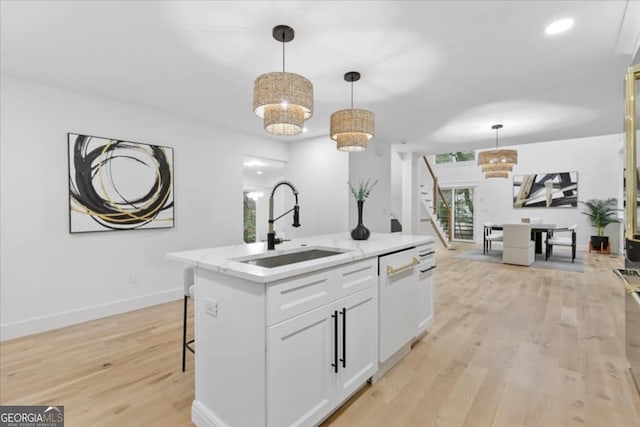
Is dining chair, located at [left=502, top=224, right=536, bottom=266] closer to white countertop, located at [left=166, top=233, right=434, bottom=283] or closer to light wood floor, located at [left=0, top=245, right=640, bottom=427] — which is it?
light wood floor, located at [left=0, top=245, right=640, bottom=427]

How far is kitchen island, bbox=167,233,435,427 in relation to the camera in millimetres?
1364

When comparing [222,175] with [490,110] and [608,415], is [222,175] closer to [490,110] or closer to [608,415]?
[490,110]

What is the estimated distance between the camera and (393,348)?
220cm

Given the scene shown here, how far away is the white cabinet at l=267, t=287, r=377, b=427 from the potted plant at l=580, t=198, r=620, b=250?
8572 mm

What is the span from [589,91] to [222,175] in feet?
15.0

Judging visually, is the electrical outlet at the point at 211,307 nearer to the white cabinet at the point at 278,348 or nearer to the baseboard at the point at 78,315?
the white cabinet at the point at 278,348

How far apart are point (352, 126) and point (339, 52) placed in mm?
585

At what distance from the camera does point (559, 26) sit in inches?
82.8

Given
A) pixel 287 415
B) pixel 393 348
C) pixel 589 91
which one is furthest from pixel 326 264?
pixel 589 91

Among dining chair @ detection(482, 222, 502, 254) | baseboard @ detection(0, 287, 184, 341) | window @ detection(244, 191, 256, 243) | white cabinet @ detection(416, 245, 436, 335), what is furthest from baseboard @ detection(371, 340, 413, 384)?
window @ detection(244, 191, 256, 243)

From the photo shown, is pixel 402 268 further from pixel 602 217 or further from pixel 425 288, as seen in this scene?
pixel 602 217

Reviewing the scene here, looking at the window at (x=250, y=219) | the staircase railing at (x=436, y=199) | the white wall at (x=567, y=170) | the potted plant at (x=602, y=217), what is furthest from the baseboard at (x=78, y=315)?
the potted plant at (x=602, y=217)

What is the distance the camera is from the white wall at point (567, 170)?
766cm

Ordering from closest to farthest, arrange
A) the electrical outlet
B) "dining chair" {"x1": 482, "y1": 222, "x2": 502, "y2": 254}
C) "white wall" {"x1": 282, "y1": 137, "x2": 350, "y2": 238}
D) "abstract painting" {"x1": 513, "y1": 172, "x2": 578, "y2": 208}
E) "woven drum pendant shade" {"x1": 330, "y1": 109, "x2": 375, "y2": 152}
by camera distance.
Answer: the electrical outlet
"woven drum pendant shade" {"x1": 330, "y1": 109, "x2": 375, "y2": 152}
"white wall" {"x1": 282, "y1": 137, "x2": 350, "y2": 238}
"dining chair" {"x1": 482, "y1": 222, "x2": 502, "y2": 254}
"abstract painting" {"x1": 513, "y1": 172, "x2": 578, "y2": 208}
